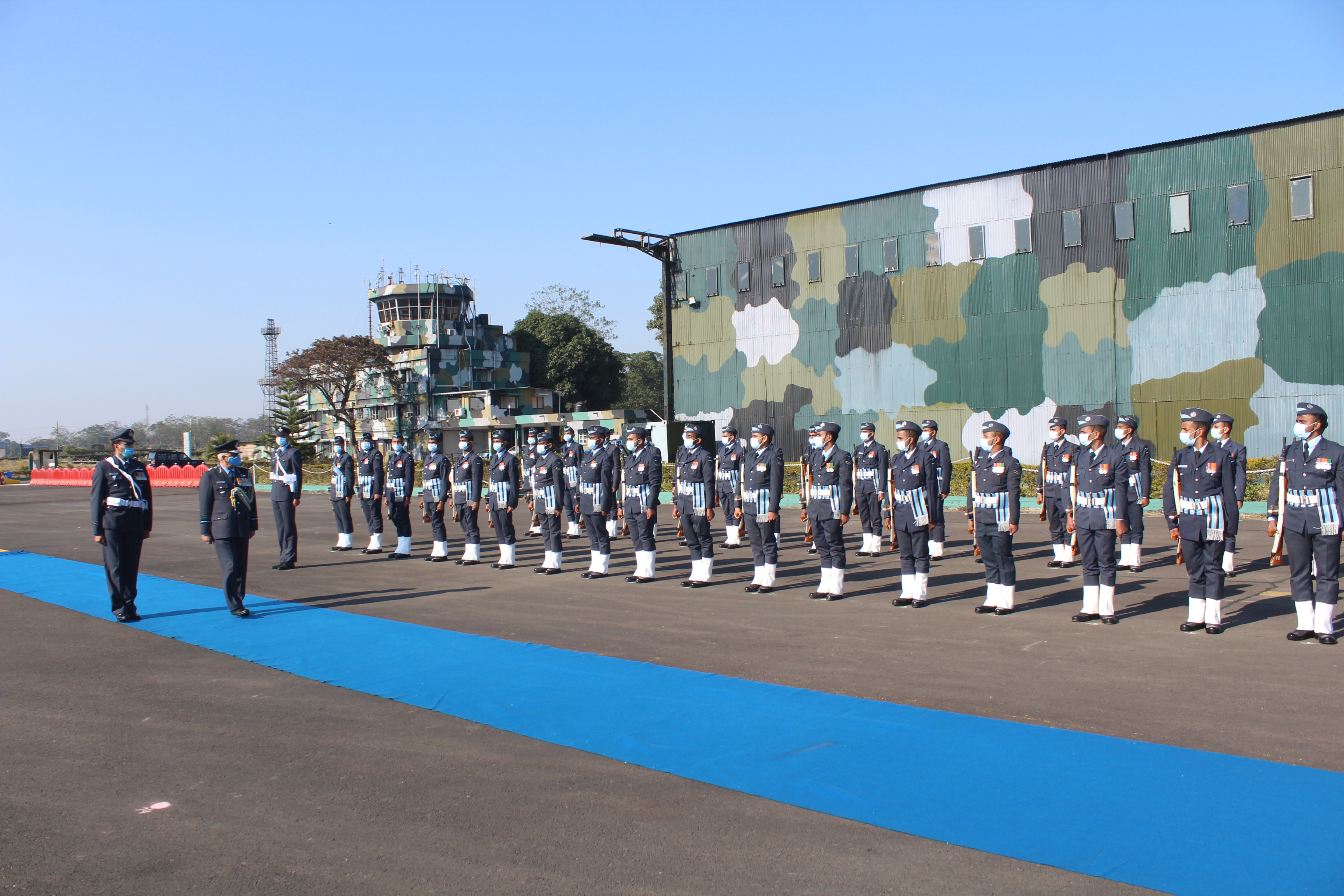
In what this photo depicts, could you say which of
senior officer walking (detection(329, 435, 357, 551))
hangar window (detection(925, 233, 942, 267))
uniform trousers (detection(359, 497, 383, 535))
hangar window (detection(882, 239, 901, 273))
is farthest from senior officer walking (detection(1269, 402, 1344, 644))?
hangar window (detection(882, 239, 901, 273))

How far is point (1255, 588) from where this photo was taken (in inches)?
403

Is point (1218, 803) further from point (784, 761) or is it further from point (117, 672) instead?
point (117, 672)

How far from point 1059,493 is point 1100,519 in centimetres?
388

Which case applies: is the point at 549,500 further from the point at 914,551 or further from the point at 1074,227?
the point at 1074,227

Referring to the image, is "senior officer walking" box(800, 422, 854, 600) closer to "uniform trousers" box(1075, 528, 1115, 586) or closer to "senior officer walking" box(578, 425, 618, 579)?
"uniform trousers" box(1075, 528, 1115, 586)

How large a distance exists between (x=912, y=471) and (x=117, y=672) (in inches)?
320

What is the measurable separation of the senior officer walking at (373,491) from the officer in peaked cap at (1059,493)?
35.2ft

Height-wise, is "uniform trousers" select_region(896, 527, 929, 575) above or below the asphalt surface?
above

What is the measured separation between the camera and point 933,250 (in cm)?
2917

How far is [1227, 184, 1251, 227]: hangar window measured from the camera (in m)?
24.0

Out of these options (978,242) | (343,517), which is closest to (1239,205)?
(978,242)

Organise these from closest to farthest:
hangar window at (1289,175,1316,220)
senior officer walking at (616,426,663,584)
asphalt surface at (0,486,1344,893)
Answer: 1. asphalt surface at (0,486,1344,893)
2. senior officer walking at (616,426,663,584)
3. hangar window at (1289,175,1316,220)

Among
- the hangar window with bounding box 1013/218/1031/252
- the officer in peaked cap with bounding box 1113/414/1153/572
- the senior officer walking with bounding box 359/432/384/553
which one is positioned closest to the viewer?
the officer in peaked cap with bounding box 1113/414/1153/572

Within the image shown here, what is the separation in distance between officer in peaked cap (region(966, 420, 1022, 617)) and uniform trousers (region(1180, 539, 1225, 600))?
1.53 meters
